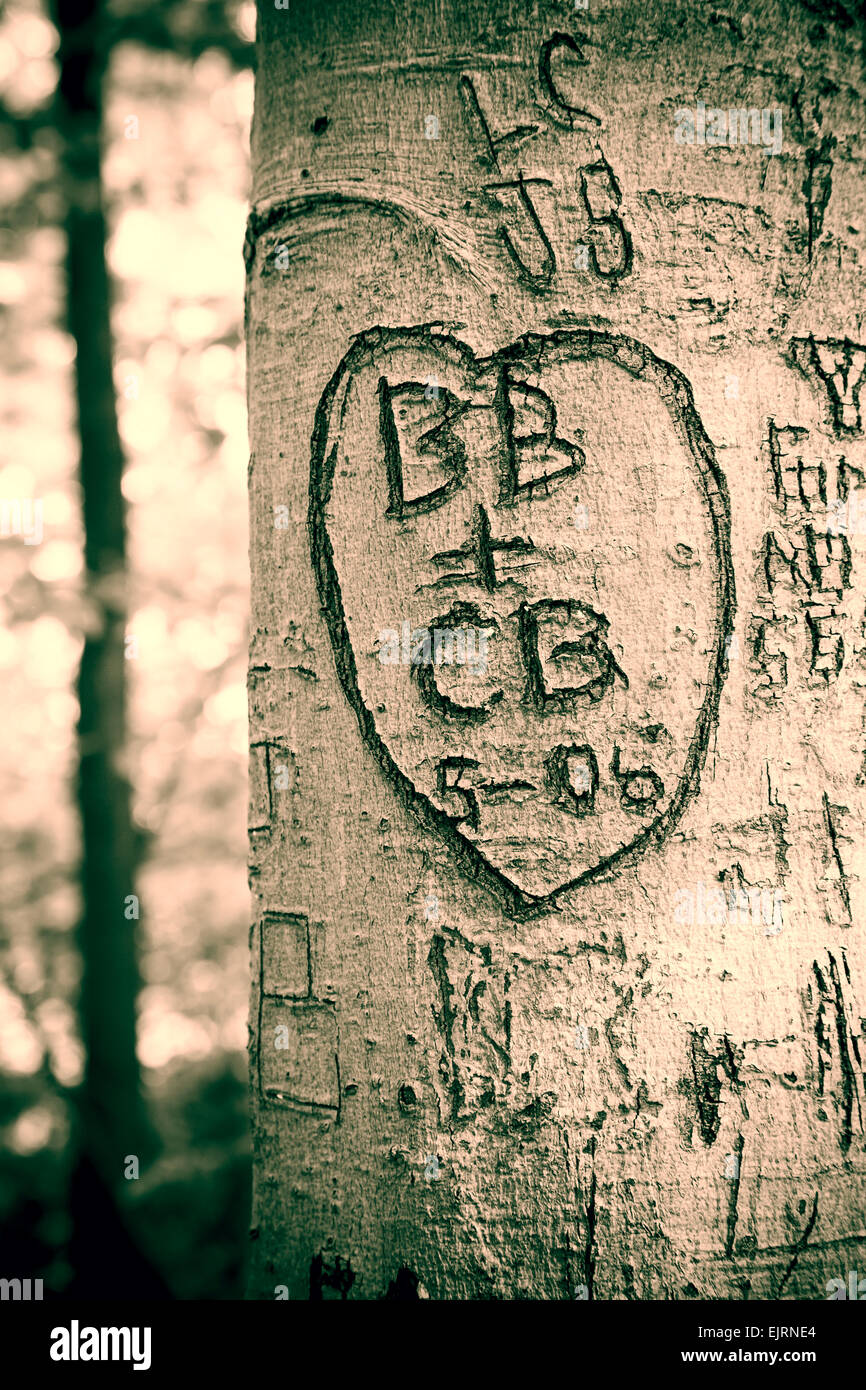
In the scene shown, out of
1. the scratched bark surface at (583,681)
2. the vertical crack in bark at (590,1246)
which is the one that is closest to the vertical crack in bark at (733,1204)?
the scratched bark surface at (583,681)

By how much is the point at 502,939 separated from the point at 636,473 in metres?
0.45

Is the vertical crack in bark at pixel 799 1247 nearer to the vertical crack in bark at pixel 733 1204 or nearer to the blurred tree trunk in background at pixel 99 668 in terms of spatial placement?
the vertical crack in bark at pixel 733 1204

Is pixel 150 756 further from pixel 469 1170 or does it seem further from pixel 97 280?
pixel 469 1170

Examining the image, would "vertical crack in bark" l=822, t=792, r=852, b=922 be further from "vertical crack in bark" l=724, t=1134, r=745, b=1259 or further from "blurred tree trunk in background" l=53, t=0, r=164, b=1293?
"blurred tree trunk in background" l=53, t=0, r=164, b=1293

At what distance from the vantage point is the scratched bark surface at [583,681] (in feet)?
2.86

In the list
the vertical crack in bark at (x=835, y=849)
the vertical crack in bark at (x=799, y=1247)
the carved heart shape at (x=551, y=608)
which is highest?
the carved heart shape at (x=551, y=608)

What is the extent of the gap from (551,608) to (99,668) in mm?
2905

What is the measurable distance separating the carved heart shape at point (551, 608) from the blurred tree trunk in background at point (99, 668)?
2.82 metres

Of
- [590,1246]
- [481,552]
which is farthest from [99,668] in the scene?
[590,1246]

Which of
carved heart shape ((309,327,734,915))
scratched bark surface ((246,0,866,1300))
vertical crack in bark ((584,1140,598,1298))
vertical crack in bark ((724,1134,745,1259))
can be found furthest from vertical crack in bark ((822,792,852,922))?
vertical crack in bark ((584,1140,598,1298))

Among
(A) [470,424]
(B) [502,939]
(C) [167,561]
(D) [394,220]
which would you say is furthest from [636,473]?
(C) [167,561]

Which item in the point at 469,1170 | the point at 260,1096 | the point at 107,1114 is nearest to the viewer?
the point at 469,1170

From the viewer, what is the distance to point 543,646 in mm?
880

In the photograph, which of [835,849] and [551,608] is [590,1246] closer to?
[835,849]
